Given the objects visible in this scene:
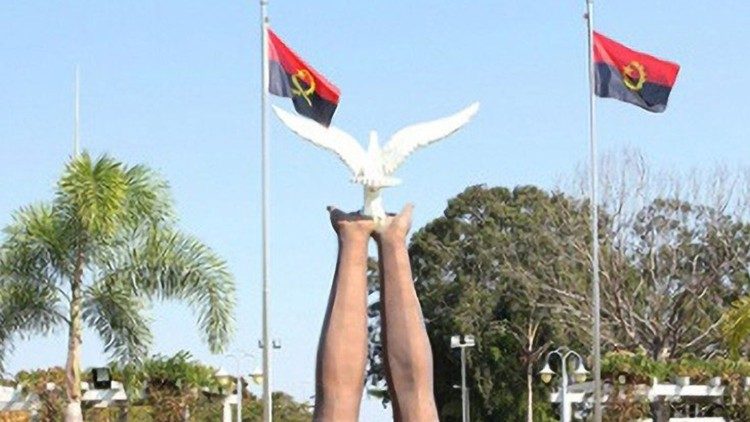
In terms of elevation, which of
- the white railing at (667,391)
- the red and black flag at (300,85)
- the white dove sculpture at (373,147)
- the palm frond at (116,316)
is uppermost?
the red and black flag at (300,85)

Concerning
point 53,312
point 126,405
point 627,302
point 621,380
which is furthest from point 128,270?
point 627,302

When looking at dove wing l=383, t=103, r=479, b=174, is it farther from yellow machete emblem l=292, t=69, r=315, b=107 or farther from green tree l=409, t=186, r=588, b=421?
green tree l=409, t=186, r=588, b=421

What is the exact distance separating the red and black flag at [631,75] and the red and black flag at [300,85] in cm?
425

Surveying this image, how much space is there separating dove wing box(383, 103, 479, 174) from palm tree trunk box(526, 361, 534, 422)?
33.5m

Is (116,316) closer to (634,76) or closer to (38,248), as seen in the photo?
(38,248)

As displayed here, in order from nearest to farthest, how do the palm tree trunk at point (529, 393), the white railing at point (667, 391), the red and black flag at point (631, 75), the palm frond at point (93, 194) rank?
the palm frond at point (93, 194) → the red and black flag at point (631, 75) → the white railing at point (667, 391) → the palm tree trunk at point (529, 393)

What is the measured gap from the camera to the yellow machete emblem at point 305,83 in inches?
1001

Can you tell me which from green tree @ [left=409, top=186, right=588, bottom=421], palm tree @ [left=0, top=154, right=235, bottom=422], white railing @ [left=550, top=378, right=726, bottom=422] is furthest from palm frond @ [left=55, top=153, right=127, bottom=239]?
green tree @ [left=409, top=186, right=588, bottom=421]

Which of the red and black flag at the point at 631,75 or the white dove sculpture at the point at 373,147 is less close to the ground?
the red and black flag at the point at 631,75

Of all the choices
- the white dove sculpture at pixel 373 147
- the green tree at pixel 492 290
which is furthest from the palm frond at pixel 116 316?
the green tree at pixel 492 290

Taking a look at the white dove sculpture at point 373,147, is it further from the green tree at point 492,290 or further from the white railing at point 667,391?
the green tree at point 492,290

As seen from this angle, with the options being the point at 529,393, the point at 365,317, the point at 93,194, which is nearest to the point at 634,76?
the point at 93,194

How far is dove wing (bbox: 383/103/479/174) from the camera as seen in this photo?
59.0ft

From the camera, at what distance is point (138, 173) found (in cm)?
2511
